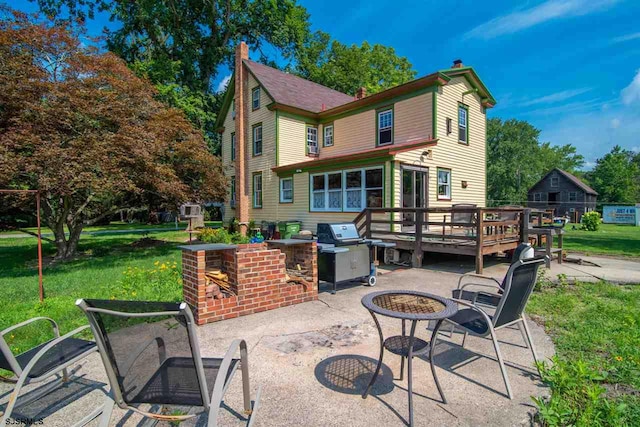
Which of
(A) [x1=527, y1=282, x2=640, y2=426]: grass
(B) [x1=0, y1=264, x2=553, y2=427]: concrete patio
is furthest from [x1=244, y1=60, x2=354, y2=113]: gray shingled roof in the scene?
(A) [x1=527, y1=282, x2=640, y2=426]: grass

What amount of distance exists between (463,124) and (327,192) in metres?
6.63

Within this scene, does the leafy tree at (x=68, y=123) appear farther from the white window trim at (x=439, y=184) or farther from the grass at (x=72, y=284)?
the white window trim at (x=439, y=184)

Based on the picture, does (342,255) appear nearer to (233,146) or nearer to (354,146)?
(354,146)

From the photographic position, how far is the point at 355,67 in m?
29.2

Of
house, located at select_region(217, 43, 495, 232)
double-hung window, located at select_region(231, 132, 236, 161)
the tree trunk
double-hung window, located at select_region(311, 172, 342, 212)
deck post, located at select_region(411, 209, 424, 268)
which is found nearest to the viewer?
deck post, located at select_region(411, 209, 424, 268)

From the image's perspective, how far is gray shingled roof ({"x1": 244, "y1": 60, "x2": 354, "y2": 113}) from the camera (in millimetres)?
16422

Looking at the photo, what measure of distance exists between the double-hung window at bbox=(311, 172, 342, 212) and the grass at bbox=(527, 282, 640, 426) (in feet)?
25.9

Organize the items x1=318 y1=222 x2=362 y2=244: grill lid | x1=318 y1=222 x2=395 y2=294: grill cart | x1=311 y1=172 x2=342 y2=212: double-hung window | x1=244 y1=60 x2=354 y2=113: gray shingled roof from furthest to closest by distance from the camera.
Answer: x1=244 y1=60 x2=354 y2=113: gray shingled roof < x1=311 y1=172 x2=342 y2=212: double-hung window < x1=318 y1=222 x2=362 y2=244: grill lid < x1=318 y1=222 x2=395 y2=294: grill cart

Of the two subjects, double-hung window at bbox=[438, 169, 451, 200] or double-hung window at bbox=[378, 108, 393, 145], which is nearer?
double-hung window at bbox=[438, 169, 451, 200]

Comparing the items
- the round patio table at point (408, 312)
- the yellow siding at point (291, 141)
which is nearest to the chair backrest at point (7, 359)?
the round patio table at point (408, 312)

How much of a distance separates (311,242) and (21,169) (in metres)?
7.33

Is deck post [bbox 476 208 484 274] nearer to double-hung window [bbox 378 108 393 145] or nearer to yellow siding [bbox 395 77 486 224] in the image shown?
yellow siding [bbox 395 77 486 224]

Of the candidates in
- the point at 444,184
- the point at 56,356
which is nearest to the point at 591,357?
→ the point at 56,356

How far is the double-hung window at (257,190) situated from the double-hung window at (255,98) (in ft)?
12.2
